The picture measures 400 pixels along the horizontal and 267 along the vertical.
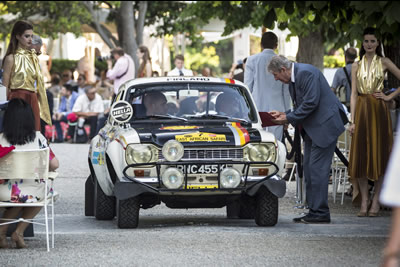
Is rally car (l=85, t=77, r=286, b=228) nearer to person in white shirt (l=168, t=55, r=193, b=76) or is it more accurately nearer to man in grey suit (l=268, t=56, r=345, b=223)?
man in grey suit (l=268, t=56, r=345, b=223)

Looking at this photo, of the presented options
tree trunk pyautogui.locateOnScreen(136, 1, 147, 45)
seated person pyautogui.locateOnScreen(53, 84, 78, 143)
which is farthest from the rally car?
tree trunk pyautogui.locateOnScreen(136, 1, 147, 45)

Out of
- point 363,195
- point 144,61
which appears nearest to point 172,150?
point 363,195

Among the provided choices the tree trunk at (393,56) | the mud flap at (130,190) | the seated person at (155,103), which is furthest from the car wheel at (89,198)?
the tree trunk at (393,56)

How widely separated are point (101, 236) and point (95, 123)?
17686 mm

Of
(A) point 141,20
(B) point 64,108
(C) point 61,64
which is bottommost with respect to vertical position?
(B) point 64,108

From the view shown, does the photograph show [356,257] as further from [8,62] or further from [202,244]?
[8,62]

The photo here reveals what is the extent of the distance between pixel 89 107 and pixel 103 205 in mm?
16175

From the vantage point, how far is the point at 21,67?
10836 millimetres

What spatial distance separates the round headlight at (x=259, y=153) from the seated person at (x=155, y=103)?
Answer: 3.88 feet

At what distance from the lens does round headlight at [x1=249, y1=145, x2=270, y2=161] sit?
9.69 meters

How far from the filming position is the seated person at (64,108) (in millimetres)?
27484

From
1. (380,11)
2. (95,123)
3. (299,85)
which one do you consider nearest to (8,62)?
(299,85)

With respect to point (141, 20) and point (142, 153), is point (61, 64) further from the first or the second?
point (142, 153)

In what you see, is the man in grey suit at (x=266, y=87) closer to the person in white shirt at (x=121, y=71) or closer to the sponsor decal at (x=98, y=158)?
the sponsor decal at (x=98, y=158)
